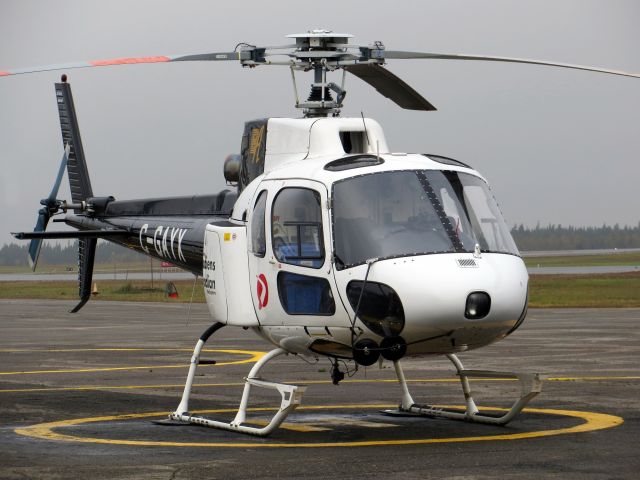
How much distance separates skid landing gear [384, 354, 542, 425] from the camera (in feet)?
43.9

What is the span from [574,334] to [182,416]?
56.9 ft

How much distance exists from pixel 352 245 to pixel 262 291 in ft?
5.13

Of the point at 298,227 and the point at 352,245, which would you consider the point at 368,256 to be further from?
the point at 298,227

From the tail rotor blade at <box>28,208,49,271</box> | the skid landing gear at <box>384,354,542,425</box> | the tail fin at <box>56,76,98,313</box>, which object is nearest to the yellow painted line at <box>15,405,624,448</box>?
the skid landing gear at <box>384,354,542,425</box>

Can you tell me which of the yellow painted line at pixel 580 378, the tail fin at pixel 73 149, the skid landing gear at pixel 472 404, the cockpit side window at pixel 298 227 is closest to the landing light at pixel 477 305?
the skid landing gear at pixel 472 404

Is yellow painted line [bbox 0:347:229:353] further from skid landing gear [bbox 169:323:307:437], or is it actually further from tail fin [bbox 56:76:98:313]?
skid landing gear [bbox 169:323:307:437]

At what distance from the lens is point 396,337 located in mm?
12109

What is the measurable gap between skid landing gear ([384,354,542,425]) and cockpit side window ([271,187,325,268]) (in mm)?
1419

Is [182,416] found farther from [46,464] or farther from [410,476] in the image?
[410,476]

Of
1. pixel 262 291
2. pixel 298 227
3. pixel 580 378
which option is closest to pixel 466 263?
pixel 298 227

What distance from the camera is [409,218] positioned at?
40.8 feet

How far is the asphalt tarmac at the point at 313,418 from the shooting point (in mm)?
10930

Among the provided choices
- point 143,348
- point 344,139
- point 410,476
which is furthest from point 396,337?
point 143,348

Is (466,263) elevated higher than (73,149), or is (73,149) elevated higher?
(73,149)
